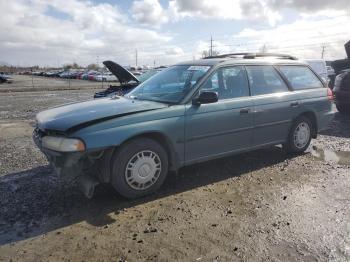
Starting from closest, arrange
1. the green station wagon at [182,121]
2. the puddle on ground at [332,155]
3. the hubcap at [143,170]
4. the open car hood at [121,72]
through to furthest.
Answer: the green station wagon at [182,121], the hubcap at [143,170], the puddle on ground at [332,155], the open car hood at [121,72]

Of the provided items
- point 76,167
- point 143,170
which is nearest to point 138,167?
point 143,170

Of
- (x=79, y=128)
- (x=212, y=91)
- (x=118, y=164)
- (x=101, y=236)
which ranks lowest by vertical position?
(x=101, y=236)

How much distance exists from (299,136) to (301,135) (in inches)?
2.3

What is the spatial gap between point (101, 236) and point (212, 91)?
239 cm

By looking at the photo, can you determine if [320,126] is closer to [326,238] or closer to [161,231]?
[326,238]

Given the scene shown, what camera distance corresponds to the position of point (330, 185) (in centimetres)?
513

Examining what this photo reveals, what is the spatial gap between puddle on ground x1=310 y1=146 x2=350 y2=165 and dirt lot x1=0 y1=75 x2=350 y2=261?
7.1 inches

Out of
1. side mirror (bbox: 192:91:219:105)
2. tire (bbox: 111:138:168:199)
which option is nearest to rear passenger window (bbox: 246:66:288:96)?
side mirror (bbox: 192:91:219:105)

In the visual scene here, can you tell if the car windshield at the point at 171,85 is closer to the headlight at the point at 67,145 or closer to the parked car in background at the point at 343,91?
the headlight at the point at 67,145

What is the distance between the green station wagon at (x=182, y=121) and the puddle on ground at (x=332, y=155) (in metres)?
0.31

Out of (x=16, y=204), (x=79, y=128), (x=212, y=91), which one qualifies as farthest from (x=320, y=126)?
(x=16, y=204)

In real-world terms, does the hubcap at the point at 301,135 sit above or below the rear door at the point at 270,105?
below

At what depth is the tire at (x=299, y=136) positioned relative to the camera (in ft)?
20.9

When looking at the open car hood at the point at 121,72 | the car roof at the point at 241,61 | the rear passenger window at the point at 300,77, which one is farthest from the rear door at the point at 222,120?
the open car hood at the point at 121,72
